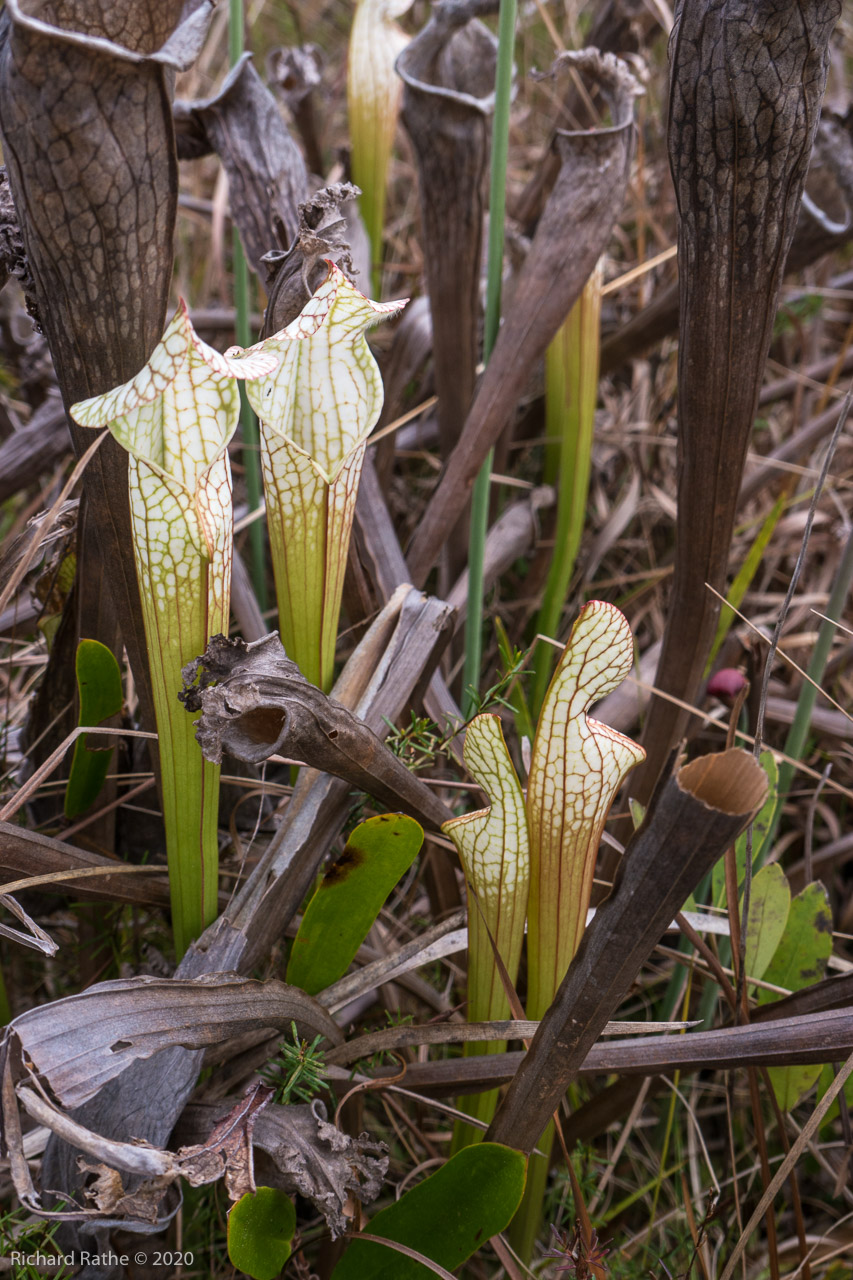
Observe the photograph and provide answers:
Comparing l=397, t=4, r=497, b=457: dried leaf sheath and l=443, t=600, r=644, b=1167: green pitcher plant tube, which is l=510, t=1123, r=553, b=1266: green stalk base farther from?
l=397, t=4, r=497, b=457: dried leaf sheath

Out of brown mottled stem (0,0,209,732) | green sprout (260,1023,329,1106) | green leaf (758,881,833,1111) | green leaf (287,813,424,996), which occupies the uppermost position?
brown mottled stem (0,0,209,732)

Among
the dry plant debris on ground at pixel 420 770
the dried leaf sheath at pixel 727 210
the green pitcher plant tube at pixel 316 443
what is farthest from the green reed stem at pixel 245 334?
the dried leaf sheath at pixel 727 210

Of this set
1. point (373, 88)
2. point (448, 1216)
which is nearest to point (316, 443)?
point (448, 1216)

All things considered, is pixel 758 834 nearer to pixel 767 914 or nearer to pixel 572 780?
pixel 767 914

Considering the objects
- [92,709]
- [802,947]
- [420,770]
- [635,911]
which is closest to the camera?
[635,911]

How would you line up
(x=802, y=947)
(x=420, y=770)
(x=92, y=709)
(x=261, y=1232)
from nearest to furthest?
1. (x=261, y=1232)
2. (x=92, y=709)
3. (x=802, y=947)
4. (x=420, y=770)

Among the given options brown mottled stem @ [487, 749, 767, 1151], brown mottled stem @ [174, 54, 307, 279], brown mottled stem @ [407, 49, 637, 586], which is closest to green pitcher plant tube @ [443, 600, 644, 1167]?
brown mottled stem @ [487, 749, 767, 1151]

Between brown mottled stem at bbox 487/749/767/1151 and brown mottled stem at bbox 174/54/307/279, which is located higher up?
brown mottled stem at bbox 174/54/307/279

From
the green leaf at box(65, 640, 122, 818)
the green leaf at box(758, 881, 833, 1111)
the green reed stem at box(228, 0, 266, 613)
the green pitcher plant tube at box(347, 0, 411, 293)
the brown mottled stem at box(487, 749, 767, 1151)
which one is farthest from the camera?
the green pitcher plant tube at box(347, 0, 411, 293)
